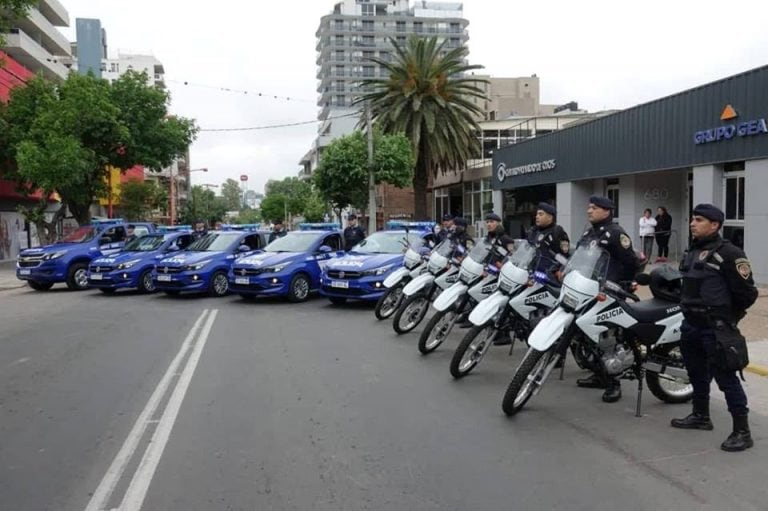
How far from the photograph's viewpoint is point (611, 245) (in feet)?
21.3

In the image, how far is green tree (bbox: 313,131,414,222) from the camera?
31.9m

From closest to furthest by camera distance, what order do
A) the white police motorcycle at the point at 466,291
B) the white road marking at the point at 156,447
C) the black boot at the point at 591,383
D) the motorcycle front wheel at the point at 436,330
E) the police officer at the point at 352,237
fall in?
the white road marking at the point at 156,447 → the black boot at the point at 591,383 → the white police motorcycle at the point at 466,291 → the motorcycle front wheel at the point at 436,330 → the police officer at the point at 352,237

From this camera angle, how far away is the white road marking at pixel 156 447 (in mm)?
4270

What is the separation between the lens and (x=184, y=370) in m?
7.94

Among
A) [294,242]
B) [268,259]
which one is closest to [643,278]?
[268,259]

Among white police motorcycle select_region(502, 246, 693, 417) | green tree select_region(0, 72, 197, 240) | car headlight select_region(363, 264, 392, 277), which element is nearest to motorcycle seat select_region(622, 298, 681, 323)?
white police motorcycle select_region(502, 246, 693, 417)

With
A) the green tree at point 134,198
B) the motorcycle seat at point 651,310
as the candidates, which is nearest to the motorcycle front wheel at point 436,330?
the motorcycle seat at point 651,310

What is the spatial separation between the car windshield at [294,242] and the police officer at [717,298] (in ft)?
34.8

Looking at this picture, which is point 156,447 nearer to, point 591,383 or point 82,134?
point 591,383

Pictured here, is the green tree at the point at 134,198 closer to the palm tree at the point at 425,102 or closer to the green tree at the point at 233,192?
the palm tree at the point at 425,102

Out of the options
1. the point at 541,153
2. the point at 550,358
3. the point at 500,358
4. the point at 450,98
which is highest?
the point at 450,98

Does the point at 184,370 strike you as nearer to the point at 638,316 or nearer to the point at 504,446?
the point at 504,446

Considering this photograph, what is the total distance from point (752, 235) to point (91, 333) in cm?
1371

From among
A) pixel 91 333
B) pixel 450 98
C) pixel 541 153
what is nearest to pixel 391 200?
pixel 450 98
